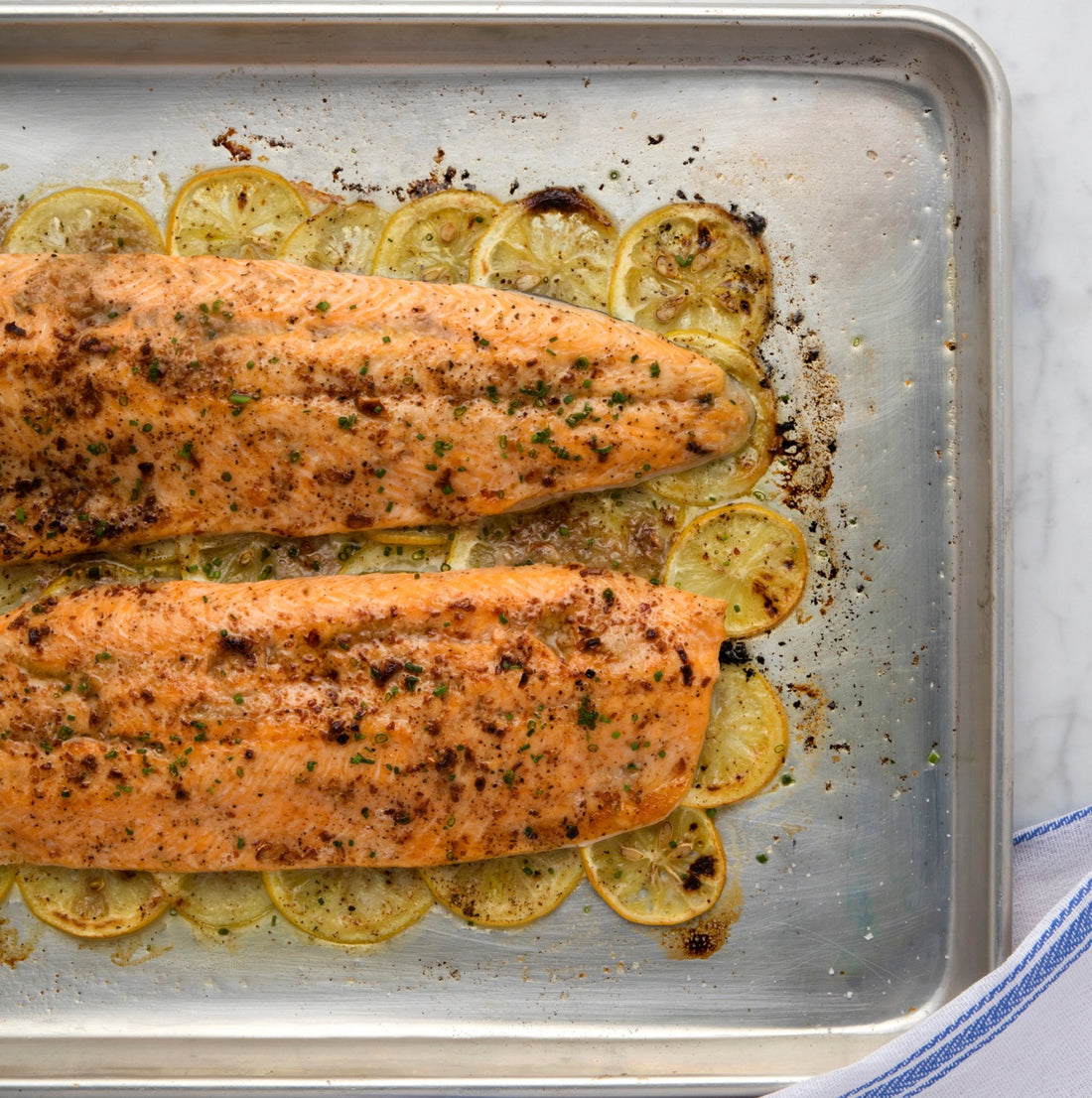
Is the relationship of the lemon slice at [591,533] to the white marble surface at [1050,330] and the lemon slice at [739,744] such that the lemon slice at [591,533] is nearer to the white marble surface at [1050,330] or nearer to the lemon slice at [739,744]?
the lemon slice at [739,744]

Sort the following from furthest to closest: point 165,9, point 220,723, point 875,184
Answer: point 875,184
point 165,9
point 220,723

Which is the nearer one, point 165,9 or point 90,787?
point 90,787

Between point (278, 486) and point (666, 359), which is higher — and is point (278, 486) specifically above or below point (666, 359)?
below

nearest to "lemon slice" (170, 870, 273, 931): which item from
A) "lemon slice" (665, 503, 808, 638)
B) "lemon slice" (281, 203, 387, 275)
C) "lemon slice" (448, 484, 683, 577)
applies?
"lemon slice" (448, 484, 683, 577)

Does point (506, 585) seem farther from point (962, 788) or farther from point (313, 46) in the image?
point (313, 46)

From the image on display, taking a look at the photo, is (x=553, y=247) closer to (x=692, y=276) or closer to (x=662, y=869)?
(x=692, y=276)

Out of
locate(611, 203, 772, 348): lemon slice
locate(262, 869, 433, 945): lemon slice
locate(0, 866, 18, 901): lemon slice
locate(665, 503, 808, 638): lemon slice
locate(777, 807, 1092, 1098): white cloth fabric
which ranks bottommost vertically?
locate(777, 807, 1092, 1098): white cloth fabric

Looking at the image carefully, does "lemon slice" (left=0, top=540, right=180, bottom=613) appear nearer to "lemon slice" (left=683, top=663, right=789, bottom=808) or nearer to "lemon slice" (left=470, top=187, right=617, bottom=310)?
"lemon slice" (left=470, top=187, right=617, bottom=310)

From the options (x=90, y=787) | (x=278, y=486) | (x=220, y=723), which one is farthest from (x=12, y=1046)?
(x=278, y=486)
